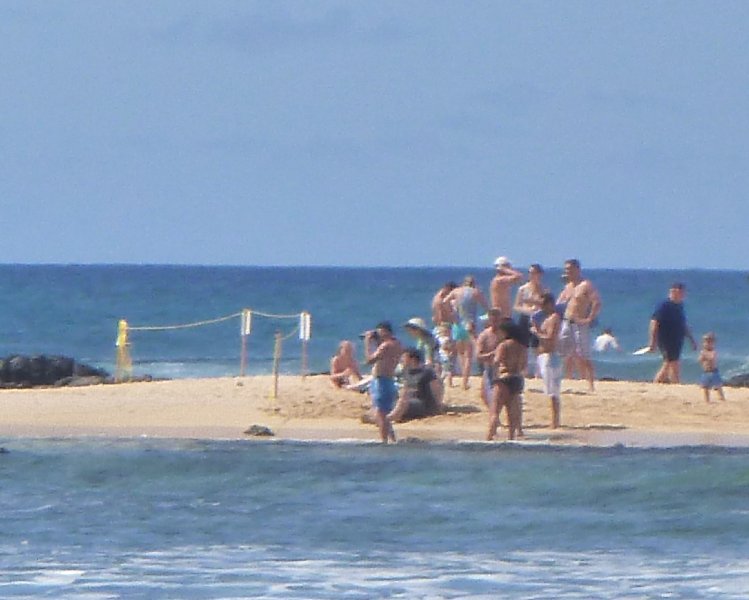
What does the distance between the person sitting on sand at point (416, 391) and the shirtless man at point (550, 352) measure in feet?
4.92

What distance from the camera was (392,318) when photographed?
74.9m

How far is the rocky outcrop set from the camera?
107ft

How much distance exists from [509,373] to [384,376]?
1337 millimetres

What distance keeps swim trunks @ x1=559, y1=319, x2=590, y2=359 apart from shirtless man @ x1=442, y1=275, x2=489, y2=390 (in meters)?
1.09

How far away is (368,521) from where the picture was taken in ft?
51.8

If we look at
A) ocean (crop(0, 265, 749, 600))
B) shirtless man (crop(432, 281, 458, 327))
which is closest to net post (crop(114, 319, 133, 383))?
shirtless man (crop(432, 281, 458, 327))

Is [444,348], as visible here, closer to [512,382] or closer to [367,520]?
[512,382]

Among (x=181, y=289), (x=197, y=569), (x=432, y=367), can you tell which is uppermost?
(x=181, y=289)

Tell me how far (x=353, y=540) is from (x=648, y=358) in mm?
28492

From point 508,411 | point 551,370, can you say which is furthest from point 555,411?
point 508,411

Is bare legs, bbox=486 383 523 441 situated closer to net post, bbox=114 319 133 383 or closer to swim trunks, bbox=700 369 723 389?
swim trunks, bbox=700 369 723 389

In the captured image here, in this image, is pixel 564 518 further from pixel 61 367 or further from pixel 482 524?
pixel 61 367

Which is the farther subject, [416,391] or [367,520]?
[416,391]

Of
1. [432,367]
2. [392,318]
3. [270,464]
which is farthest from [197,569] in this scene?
[392,318]
